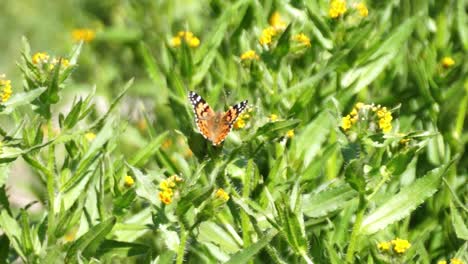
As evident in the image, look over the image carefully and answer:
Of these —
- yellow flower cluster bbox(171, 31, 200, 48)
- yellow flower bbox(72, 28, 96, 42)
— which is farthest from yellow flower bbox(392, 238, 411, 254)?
yellow flower bbox(72, 28, 96, 42)

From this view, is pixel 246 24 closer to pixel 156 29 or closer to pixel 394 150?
pixel 394 150

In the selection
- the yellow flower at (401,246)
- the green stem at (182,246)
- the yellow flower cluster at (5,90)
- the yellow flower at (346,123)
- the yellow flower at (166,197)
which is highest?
the yellow flower cluster at (5,90)

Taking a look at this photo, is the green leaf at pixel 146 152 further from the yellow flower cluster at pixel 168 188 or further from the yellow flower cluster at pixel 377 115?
the yellow flower cluster at pixel 377 115

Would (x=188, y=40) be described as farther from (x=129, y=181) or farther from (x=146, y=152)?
(x=129, y=181)

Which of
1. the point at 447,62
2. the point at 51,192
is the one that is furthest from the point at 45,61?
the point at 447,62

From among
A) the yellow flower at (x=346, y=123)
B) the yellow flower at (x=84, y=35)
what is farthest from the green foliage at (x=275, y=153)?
the yellow flower at (x=84, y=35)

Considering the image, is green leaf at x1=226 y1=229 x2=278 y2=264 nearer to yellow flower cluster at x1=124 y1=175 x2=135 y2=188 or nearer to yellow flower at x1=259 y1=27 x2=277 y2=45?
yellow flower cluster at x1=124 y1=175 x2=135 y2=188
